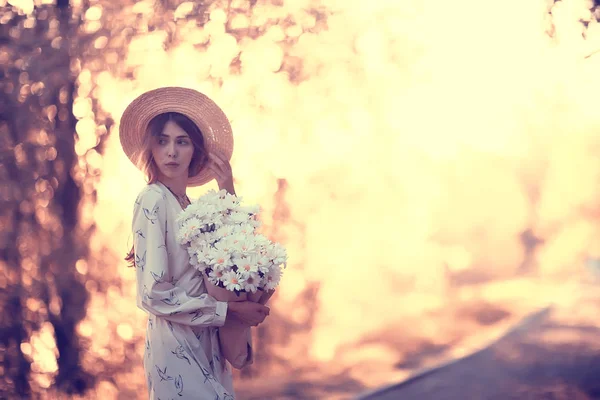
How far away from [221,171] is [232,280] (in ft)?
1.61

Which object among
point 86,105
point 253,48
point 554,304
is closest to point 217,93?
point 253,48

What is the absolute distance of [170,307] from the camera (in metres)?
2.23

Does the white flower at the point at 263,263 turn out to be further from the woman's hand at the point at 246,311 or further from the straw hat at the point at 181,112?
the straw hat at the point at 181,112

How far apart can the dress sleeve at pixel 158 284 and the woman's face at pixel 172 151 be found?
15 centimetres

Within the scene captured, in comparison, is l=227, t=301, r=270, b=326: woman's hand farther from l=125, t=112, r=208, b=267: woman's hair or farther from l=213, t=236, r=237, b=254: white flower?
l=125, t=112, r=208, b=267: woman's hair

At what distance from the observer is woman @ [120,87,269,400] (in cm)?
225

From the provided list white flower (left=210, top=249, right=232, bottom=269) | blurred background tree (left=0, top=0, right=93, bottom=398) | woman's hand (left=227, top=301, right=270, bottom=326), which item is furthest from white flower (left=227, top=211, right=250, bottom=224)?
blurred background tree (left=0, top=0, right=93, bottom=398)

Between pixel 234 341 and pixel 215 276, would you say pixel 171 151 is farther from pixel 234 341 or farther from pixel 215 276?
pixel 234 341

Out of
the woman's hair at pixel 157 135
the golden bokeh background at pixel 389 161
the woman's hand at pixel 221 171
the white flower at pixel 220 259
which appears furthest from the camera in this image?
the golden bokeh background at pixel 389 161

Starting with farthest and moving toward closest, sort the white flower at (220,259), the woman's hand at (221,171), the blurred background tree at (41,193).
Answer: the blurred background tree at (41,193)
the woman's hand at (221,171)
the white flower at (220,259)

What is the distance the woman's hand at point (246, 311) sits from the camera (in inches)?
90.2

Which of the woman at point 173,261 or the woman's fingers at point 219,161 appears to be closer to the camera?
the woman at point 173,261

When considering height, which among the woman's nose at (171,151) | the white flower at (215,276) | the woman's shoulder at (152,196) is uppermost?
the woman's nose at (171,151)

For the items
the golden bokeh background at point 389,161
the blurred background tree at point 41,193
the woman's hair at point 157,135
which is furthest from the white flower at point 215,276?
the blurred background tree at point 41,193
